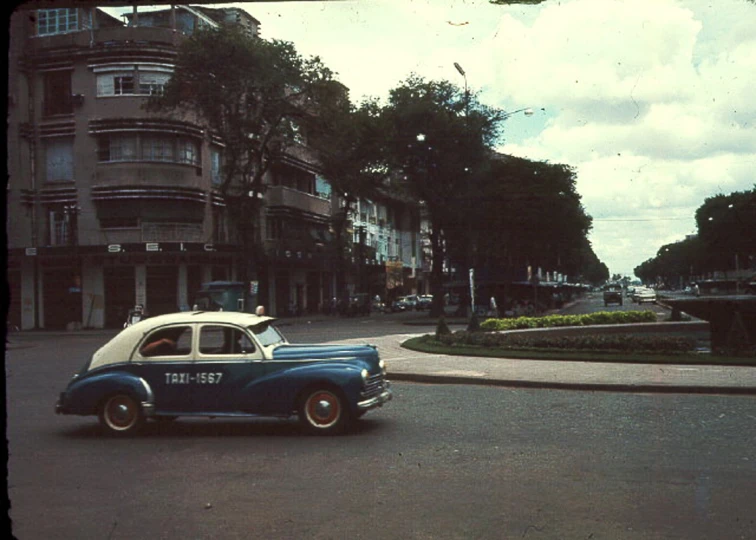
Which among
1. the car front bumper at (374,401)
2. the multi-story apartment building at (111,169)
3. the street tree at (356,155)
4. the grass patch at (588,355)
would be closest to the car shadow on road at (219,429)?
the car front bumper at (374,401)

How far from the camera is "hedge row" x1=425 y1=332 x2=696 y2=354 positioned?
20.1m

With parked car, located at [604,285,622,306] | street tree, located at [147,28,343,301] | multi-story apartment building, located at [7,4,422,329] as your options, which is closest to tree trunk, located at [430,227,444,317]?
multi-story apartment building, located at [7,4,422,329]

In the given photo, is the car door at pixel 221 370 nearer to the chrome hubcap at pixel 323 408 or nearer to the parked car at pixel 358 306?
the chrome hubcap at pixel 323 408

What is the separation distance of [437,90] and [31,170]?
24.6 m

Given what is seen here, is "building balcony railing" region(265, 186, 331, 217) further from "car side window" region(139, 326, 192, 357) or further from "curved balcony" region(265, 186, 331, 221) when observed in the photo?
"car side window" region(139, 326, 192, 357)

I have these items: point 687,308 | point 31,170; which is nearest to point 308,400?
point 687,308

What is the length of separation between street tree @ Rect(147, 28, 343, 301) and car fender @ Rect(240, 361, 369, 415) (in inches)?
936

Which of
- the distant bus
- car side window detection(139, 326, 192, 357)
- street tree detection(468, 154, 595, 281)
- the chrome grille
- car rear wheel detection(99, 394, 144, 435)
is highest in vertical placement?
street tree detection(468, 154, 595, 281)

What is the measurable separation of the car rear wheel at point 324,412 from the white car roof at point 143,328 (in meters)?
1.21

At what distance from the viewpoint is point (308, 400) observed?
33.4 feet

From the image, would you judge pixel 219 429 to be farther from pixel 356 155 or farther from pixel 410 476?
pixel 356 155

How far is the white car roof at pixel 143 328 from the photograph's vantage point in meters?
10.2

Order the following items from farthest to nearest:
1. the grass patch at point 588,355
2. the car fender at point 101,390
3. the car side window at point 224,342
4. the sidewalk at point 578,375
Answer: the grass patch at point 588,355 < the sidewalk at point 578,375 < the car side window at point 224,342 < the car fender at point 101,390

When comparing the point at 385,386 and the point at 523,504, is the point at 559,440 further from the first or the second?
the point at 523,504
